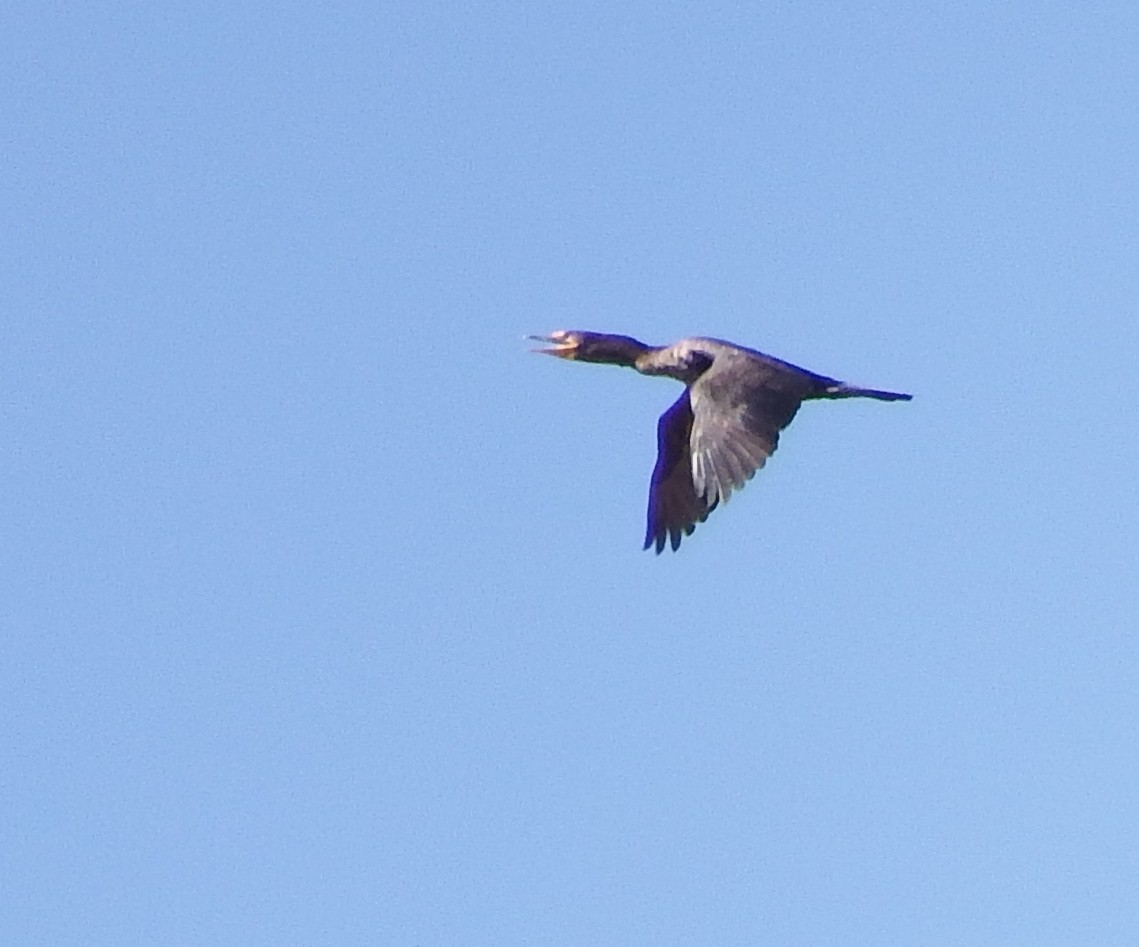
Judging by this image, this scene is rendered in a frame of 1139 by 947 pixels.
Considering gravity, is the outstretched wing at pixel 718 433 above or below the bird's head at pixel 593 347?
below

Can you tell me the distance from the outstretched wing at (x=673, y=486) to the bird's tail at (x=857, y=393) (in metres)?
1.13

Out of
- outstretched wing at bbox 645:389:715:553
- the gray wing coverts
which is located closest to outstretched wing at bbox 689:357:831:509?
the gray wing coverts

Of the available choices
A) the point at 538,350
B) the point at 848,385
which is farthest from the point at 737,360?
the point at 538,350

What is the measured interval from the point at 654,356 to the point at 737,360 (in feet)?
5.61

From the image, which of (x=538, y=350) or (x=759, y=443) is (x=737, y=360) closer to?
(x=759, y=443)

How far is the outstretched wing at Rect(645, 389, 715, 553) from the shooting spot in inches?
1156

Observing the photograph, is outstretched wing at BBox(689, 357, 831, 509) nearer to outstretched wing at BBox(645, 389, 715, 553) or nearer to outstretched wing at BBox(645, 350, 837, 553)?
outstretched wing at BBox(645, 350, 837, 553)

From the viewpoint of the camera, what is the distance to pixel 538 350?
31297 millimetres

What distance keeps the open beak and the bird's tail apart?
2874 millimetres

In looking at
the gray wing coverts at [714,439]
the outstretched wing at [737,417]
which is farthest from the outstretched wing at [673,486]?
the outstretched wing at [737,417]

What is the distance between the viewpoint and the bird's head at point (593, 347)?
30.6 metres

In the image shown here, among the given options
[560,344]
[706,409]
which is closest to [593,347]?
[560,344]

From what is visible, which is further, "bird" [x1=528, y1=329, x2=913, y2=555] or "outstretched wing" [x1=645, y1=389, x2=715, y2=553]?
"outstretched wing" [x1=645, y1=389, x2=715, y2=553]

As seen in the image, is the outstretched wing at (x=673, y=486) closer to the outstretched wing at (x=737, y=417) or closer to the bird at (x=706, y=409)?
the bird at (x=706, y=409)
